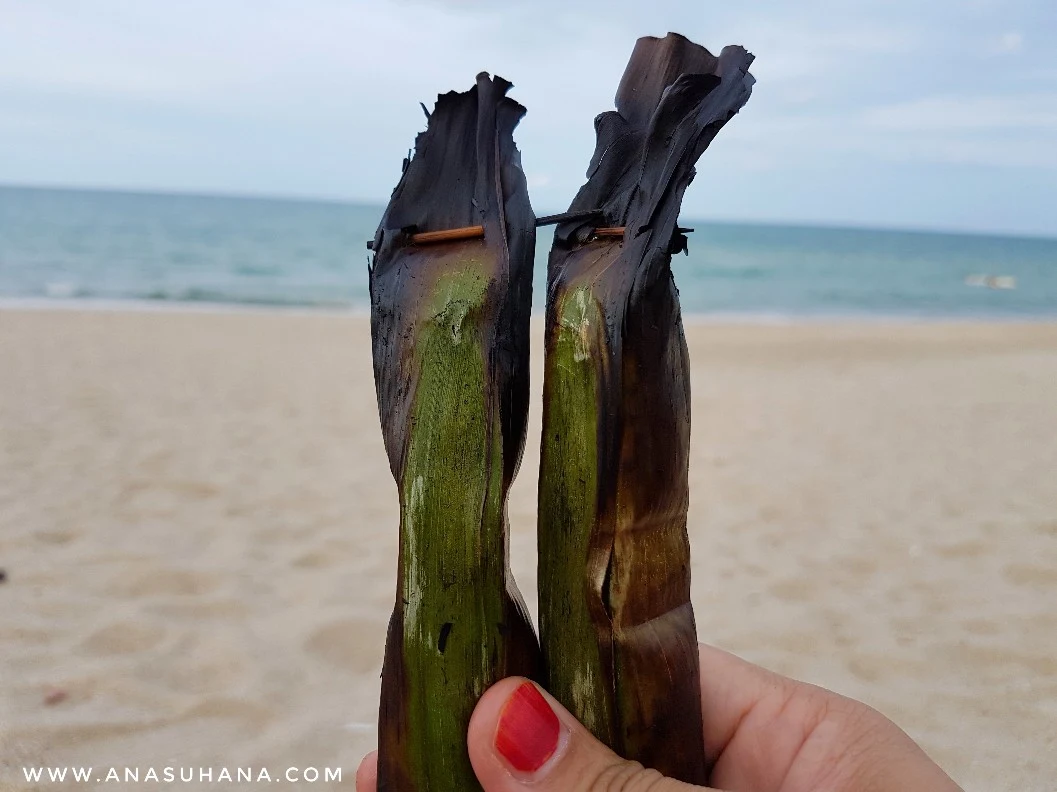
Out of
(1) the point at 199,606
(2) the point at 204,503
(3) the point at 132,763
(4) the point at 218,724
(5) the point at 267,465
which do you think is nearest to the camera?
(3) the point at 132,763

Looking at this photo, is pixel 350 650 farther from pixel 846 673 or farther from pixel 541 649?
pixel 541 649

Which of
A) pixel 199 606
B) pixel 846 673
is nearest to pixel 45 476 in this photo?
pixel 199 606

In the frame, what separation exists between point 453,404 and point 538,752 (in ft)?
1.23

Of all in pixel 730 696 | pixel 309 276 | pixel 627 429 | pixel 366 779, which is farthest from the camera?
pixel 309 276

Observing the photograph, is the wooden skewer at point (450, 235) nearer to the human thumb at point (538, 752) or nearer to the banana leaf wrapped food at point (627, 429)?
the banana leaf wrapped food at point (627, 429)

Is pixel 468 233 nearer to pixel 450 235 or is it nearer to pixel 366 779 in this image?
pixel 450 235

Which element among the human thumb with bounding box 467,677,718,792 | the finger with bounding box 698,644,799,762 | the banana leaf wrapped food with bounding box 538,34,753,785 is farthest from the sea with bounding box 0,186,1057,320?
the human thumb with bounding box 467,677,718,792

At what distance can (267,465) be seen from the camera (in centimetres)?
405

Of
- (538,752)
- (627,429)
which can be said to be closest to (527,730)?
(538,752)

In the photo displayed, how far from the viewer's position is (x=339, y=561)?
119 inches

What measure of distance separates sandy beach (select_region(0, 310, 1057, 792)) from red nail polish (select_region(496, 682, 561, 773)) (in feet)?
3.70

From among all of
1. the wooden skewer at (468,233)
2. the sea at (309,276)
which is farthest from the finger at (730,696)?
the sea at (309,276)

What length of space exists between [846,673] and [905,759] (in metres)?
1.39

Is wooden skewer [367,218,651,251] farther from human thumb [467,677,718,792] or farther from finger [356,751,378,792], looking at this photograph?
finger [356,751,378,792]
